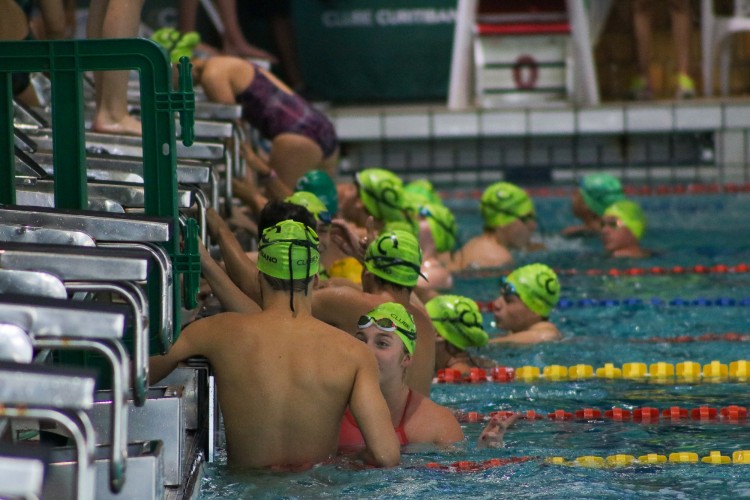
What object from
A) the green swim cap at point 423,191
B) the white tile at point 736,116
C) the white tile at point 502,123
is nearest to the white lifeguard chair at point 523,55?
the white tile at point 502,123

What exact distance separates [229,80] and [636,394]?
A: 9.42 ft

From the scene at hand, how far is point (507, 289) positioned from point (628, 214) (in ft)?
7.88

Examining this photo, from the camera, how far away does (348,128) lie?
10.5 metres

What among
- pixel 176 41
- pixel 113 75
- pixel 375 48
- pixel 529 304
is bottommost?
pixel 529 304

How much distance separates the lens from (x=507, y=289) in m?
5.90

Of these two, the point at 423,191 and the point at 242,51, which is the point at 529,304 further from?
the point at 242,51

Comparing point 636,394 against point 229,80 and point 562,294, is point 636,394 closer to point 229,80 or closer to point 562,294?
point 562,294

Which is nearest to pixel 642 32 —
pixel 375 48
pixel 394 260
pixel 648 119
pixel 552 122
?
pixel 648 119

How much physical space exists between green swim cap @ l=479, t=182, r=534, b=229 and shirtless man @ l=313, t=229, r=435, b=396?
3.30 metres

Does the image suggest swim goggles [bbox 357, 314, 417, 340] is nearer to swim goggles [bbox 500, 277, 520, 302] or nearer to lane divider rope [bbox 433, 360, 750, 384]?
lane divider rope [bbox 433, 360, 750, 384]

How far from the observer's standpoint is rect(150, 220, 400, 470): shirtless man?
3.37 meters

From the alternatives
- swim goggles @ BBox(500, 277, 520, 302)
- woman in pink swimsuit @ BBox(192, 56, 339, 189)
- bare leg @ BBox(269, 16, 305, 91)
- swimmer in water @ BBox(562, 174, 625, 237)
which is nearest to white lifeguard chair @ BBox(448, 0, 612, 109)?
bare leg @ BBox(269, 16, 305, 91)

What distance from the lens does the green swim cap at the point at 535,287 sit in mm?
5832

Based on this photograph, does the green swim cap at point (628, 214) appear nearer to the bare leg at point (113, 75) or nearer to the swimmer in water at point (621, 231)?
the swimmer in water at point (621, 231)
